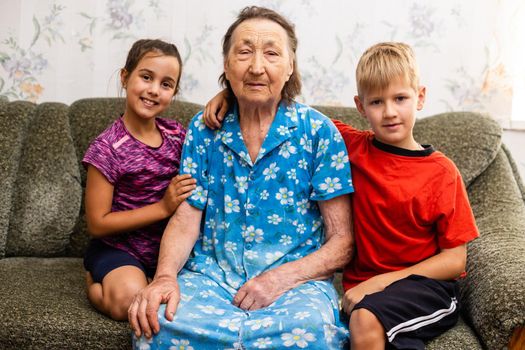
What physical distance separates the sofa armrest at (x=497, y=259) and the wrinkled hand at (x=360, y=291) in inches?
9.6

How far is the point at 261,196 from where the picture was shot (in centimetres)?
161

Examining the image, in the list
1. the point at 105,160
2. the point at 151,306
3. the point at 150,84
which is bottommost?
the point at 151,306

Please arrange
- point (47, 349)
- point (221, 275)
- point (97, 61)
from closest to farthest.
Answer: point (47, 349), point (221, 275), point (97, 61)

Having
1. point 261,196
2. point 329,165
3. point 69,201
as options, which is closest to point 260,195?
point 261,196

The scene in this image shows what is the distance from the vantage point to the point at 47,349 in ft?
4.79

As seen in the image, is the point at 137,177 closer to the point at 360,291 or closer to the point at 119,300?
the point at 119,300

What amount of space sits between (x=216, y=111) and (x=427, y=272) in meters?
0.72

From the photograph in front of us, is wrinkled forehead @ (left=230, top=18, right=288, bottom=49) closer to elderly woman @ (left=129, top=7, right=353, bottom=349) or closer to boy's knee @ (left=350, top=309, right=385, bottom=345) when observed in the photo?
elderly woman @ (left=129, top=7, right=353, bottom=349)

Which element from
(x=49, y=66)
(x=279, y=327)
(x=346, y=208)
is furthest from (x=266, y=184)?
(x=49, y=66)

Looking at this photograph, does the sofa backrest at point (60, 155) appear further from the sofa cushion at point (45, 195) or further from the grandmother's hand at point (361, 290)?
the grandmother's hand at point (361, 290)

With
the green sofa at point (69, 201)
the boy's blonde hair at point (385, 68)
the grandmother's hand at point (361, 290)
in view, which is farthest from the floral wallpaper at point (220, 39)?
the grandmother's hand at point (361, 290)

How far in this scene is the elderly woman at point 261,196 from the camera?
153 centimetres

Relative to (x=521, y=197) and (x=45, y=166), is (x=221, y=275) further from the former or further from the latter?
(x=521, y=197)

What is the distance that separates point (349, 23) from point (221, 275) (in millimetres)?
1315
